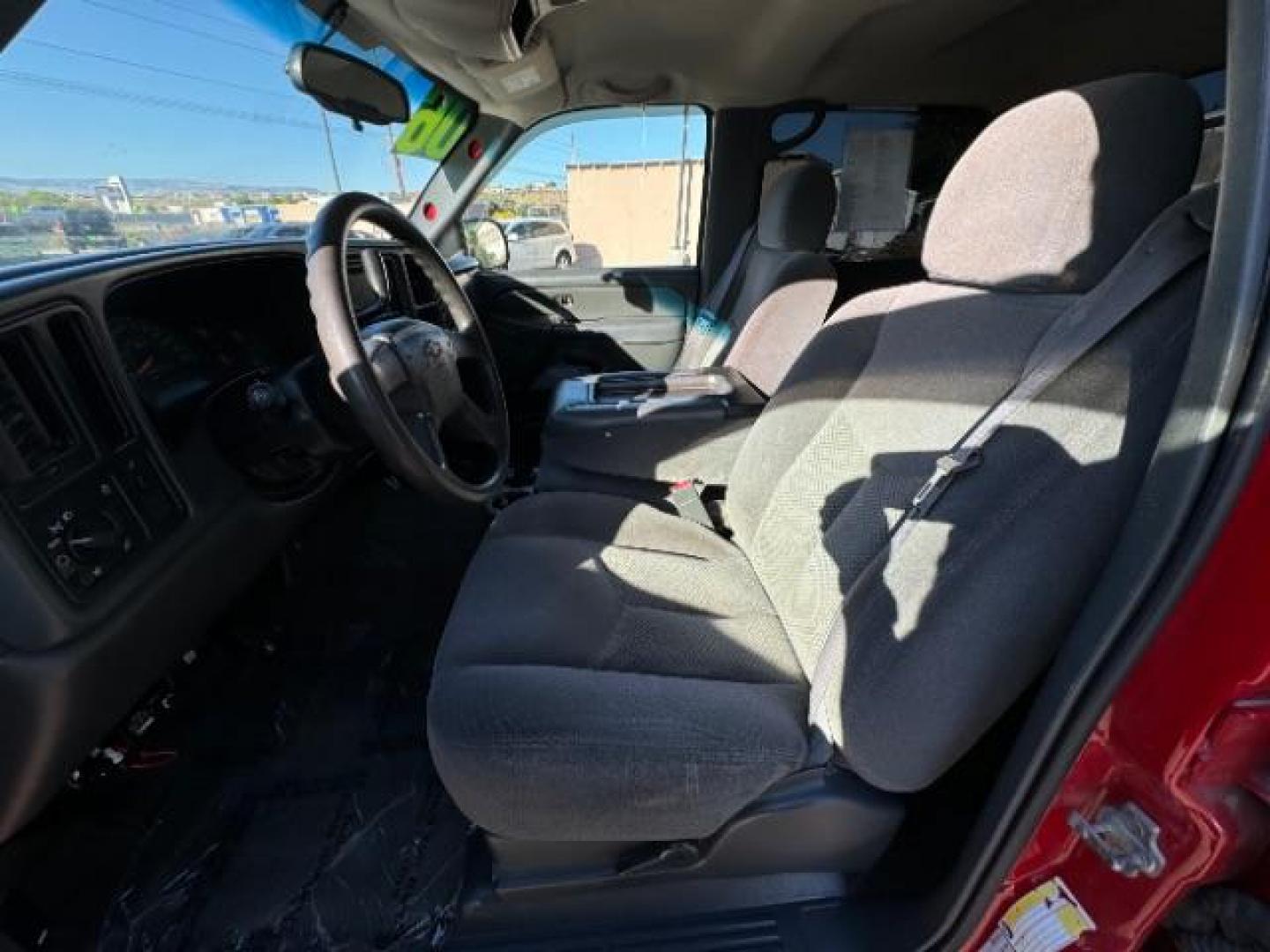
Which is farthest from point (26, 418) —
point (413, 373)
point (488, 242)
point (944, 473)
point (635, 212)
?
point (635, 212)

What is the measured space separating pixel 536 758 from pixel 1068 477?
612 mm

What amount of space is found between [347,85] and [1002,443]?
161 cm

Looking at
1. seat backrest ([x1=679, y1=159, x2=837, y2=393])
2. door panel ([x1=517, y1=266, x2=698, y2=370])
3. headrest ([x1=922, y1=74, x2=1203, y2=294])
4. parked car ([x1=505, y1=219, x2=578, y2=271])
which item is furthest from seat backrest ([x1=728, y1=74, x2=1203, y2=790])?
parked car ([x1=505, y1=219, x2=578, y2=271])

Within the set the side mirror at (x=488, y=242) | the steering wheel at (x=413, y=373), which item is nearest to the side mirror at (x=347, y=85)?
the steering wheel at (x=413, y=373)

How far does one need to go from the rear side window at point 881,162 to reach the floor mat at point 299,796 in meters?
2.15

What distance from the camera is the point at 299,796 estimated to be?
47.1 inches

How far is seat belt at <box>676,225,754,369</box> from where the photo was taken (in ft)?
7.47

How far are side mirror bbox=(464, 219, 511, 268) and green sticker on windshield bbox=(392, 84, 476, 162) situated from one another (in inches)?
11.9

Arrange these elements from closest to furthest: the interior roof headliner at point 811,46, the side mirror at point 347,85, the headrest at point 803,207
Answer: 1. the side mirror at point 347,85
2. the interior roof headliner at point 811,46
3. the headrest at point 803,207

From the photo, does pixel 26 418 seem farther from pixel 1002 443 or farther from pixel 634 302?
pixel 634 302

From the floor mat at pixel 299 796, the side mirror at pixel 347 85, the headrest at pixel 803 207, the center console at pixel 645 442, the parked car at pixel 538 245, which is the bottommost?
the floor mat at pixel 299 796

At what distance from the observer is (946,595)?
25.1 inches

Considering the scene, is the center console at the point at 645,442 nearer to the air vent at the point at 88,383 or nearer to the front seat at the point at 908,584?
the front seat at the point at 908,584

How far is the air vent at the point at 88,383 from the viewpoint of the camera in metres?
0.78
